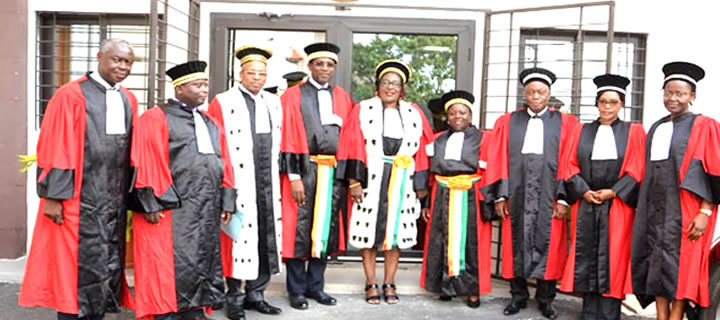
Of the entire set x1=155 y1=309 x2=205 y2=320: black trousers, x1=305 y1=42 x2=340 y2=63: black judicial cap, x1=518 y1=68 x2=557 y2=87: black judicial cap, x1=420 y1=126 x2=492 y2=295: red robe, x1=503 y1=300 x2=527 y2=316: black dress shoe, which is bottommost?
x1=503 y1=300 x2=527 y2=316: black dress shoe

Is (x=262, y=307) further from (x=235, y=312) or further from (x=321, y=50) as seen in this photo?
(x=321, y=50)

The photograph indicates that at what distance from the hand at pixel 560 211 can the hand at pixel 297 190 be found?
1.91 meters

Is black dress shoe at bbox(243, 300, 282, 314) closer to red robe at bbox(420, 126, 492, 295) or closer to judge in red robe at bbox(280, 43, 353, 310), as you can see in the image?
judge in red robe at bbox(280, 43, 353, 310)

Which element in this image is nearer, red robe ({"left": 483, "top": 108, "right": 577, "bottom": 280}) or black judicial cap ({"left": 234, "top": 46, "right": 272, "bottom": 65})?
black judicial cap ({"left": 234, "top": 46, "right": 272, "bottom": 65})

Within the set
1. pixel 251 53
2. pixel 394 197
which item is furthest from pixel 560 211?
Answer: pixel 251 53

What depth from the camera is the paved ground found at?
4.77 m

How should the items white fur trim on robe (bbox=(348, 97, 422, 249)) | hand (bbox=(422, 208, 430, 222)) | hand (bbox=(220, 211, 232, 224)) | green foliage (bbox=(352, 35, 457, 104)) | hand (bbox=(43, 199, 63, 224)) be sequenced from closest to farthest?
hand (bbox=(43, 199, 63, 224)), hand (bbox=(220, 211, 232, 224)), white fur trim on robe (bbox=(348, 97, 422, 249)), hand (bbox=(422, 208, 430, 222)), green foliage (bbox=(352, 35, 457, 104))

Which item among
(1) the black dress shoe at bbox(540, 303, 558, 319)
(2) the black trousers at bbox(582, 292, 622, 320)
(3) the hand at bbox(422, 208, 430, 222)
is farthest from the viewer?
(3) the hand at bbox(422, 208, 430, 222)

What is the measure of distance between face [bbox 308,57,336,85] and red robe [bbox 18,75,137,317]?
1643 millimetres

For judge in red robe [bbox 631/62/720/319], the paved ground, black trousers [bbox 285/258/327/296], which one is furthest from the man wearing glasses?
judge in red robe [bbox 631/62/720/319]

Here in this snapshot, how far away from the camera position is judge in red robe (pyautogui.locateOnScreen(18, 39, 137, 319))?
3703 millimetres

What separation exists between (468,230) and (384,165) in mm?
852

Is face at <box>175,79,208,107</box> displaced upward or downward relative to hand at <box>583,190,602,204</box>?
upward

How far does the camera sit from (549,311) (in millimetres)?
4879
